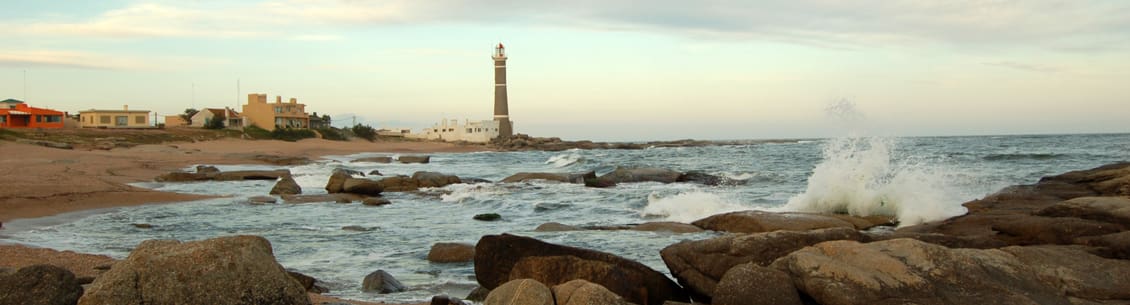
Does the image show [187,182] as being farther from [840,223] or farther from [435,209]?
[840,223]

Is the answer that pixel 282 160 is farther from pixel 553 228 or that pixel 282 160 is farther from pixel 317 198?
pixel 553 228

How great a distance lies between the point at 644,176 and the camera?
26172 mm

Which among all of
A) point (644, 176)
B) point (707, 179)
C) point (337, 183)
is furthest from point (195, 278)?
point (707, 179)

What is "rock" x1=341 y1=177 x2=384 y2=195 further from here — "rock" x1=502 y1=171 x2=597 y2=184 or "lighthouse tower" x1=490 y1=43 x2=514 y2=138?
"lighthouse tower" x1=490 y1=43 x2=514 y2=138

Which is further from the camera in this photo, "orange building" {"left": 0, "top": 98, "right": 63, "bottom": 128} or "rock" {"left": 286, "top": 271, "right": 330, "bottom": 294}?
"orange building" {"left": 0, "top": 98, "right": 63, "bottom": 128}

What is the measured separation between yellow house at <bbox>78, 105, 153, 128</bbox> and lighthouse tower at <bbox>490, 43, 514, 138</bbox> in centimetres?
2989

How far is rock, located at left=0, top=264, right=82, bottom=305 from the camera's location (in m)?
5.99

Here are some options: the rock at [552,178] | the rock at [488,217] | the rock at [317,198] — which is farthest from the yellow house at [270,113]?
the rock at [488,217]

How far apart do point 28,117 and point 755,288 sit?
2422 inches

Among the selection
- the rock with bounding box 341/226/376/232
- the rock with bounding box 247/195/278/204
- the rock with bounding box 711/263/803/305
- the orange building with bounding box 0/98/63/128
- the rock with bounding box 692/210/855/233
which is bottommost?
the rock with bounding box 247/195/278/204

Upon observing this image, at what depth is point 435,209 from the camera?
18.9 meters

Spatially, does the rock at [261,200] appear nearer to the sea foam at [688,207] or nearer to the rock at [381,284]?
the sea foam at [688,207]

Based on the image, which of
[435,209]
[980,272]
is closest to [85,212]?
[435,209]

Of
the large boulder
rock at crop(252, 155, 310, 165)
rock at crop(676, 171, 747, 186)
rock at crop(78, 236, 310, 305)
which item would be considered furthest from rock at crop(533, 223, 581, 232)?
rock at crop(252, 155, 310, 165)
